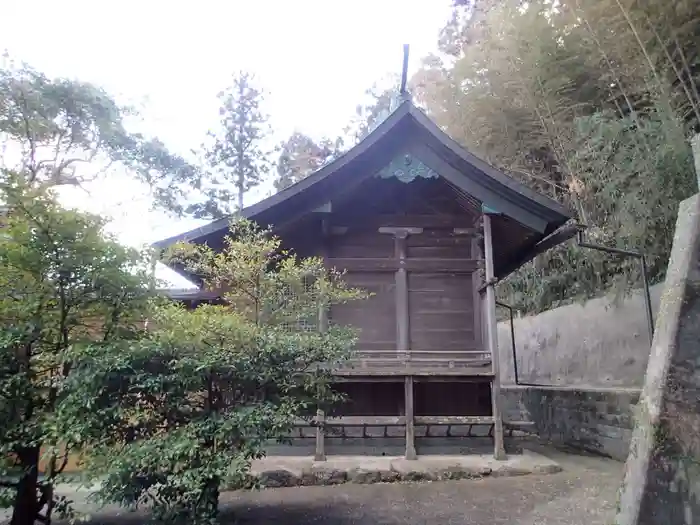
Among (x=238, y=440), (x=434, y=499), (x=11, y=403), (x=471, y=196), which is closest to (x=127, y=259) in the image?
(x=11, y=403)

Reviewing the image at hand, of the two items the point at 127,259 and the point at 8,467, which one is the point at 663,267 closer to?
the point at 127,259

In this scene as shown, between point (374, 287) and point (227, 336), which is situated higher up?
point (374, 287)

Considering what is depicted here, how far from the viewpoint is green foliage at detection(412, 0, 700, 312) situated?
330 inches

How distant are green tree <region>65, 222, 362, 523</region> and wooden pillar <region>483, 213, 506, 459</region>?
3.12m

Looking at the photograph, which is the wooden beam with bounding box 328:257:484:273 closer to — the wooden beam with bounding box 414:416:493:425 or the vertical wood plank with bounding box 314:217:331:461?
the vertical wood plank with bounding box 314:217:331:461

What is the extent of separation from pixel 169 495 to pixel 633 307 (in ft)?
29.4

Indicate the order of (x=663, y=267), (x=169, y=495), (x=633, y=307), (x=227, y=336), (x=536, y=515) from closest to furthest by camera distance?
1. (x=169, y=495)
2. (x=227, y=336)
3. (x=536, y=515)
4. (x=663, y=267)
5. (x=633, y=307)

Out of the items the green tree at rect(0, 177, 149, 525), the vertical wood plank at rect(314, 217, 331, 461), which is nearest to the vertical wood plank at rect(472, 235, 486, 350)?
the vertical wood plank at rect(314, 217, 331, 461)

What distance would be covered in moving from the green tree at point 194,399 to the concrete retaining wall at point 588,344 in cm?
717

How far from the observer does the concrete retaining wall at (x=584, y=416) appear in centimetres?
791

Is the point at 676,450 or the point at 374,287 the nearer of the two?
the point at 676,450

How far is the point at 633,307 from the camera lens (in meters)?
9.95

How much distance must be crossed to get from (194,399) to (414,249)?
4.99 metres

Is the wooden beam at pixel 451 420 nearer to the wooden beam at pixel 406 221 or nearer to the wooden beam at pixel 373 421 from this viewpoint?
the wooden beam at pixel 373 421
